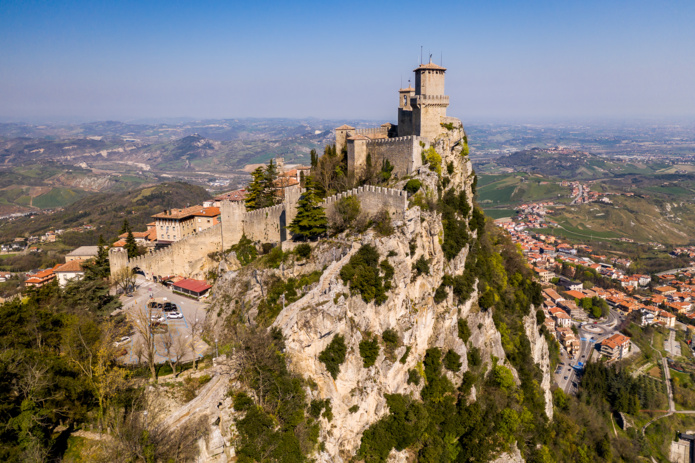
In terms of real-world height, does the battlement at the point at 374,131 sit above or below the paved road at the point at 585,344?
above

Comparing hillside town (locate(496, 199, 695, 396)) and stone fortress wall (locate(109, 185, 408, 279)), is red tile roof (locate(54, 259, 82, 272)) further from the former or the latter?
hillside town (locate(496, 199, 695, 396))

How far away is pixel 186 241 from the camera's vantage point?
4269cm

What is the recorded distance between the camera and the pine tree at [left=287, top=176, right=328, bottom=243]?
32.8 meters

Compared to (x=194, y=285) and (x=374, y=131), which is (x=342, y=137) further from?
(x=194, y=285)

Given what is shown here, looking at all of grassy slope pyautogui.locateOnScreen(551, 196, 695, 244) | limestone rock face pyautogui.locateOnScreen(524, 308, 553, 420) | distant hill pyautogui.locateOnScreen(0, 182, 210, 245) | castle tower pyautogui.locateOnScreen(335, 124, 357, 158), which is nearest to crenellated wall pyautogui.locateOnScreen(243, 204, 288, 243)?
castle tower pyautogui.locateOnScreen(335, 124, 357, 158)

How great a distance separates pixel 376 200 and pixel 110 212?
5348 inches

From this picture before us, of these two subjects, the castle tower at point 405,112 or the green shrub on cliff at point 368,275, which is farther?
the castle tower at point 405,112

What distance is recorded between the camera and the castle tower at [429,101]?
3797cm

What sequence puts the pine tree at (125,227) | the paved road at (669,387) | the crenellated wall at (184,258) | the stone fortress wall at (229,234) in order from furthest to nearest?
the paved road at (669,387)
the pine tree at (125,227)
the crenellated wall at (184,258)
the stone fortress wall at (229,234)

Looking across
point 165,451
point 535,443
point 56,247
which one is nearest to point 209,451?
point 165,451

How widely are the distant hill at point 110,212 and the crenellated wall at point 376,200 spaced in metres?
92.5

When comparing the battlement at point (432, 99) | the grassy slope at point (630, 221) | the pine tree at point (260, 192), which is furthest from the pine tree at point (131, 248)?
the grassy slope at point (630, 221)

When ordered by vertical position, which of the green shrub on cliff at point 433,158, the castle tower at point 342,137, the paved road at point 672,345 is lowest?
the paved road at point 672,345

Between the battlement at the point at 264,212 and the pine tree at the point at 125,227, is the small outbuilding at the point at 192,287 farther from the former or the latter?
the pine tree at the point at 125,227
